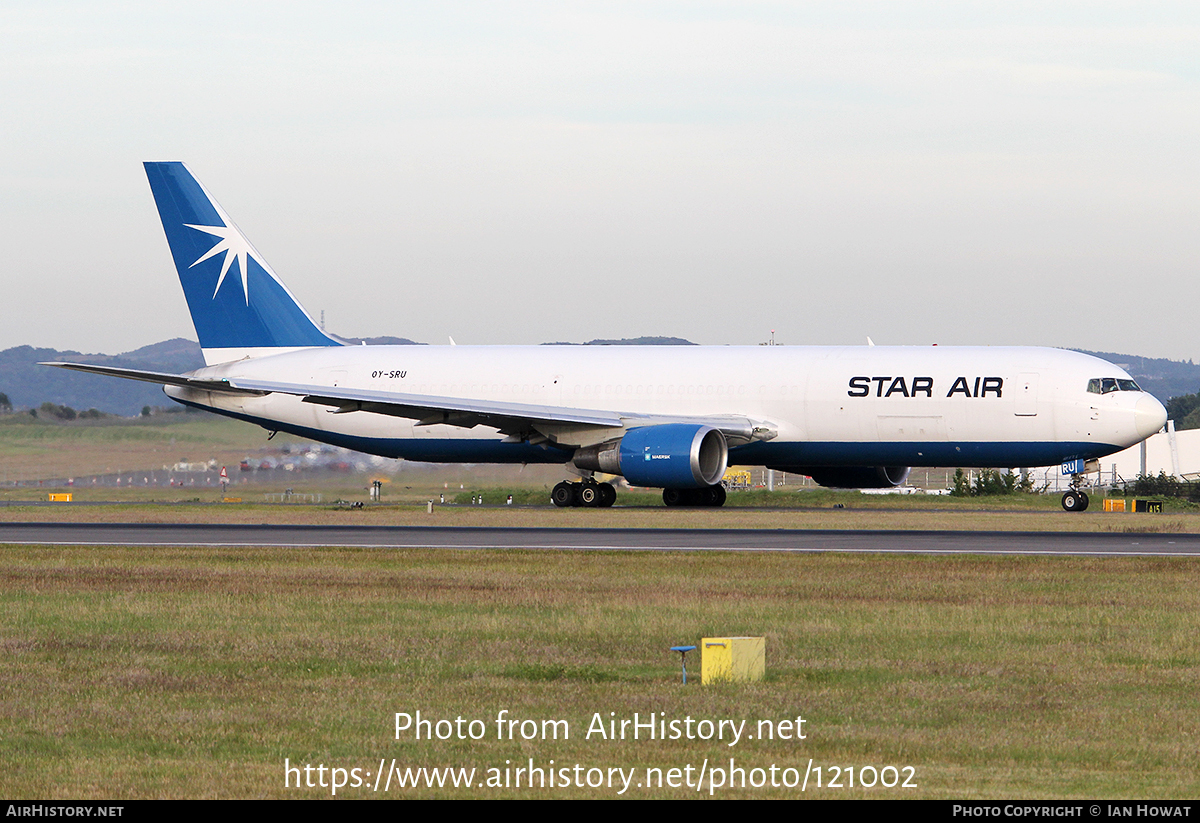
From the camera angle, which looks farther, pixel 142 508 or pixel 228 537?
pixel 142 508

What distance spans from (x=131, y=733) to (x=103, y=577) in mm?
11151

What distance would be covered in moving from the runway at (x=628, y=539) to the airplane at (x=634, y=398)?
8.40 meters

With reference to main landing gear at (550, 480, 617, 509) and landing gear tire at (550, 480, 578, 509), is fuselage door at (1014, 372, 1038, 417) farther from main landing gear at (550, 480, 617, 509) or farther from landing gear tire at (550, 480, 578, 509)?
landing gear tire at (550, 480, 578, 509)

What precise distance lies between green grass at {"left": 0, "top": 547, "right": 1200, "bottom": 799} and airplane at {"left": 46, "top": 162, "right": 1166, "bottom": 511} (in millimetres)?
16684

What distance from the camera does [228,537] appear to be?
97.5ft

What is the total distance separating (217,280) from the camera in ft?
156

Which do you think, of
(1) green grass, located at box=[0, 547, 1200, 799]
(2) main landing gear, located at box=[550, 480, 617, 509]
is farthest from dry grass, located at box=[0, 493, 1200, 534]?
(1) green grass, located at box=[0, 547, 1200, 799]

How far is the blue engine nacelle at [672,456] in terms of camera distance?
38.4 metres

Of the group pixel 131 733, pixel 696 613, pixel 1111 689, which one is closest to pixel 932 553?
pixel 696 613

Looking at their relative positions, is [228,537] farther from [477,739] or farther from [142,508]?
[477,739]

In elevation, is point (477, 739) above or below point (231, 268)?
below

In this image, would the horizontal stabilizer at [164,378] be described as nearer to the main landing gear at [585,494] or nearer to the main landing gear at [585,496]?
the main landing gear at [585,494]

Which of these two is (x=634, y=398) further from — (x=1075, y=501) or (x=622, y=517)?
(x=1075, y=501)

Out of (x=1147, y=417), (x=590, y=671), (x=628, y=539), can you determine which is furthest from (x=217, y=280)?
(x=590, y=671)
